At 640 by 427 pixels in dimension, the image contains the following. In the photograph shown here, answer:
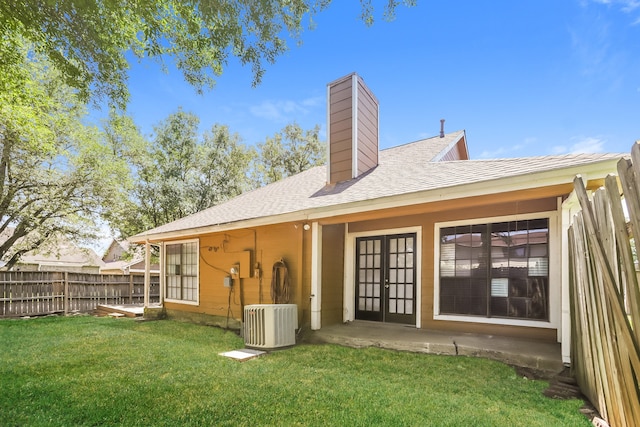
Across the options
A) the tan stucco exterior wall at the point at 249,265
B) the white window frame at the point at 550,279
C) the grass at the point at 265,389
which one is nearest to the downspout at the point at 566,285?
the grass at the point at 265,389

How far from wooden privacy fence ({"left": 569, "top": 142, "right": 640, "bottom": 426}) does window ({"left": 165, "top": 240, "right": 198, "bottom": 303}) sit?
8241 millimetres

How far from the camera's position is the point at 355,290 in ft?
23.3

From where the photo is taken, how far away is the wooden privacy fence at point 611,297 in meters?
1.79

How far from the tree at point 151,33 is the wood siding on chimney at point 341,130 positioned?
3823 millimetres

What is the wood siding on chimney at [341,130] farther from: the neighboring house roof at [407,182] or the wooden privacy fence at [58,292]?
the wooden privacy fence at [58,292]

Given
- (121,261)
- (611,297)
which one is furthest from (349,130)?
(121,261)

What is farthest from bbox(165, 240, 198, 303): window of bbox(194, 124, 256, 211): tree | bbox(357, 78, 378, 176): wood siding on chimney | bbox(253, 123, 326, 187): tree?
bbox(253, 123, 326, 187): tree

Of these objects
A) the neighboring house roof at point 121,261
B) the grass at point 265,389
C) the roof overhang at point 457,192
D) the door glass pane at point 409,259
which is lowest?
the neighboring house roof at point 121,261

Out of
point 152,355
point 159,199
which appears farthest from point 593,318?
point 159,199

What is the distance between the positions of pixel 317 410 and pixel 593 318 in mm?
2368

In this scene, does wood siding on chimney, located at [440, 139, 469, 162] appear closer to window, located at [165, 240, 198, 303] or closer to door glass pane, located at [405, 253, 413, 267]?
door glass pane, located at [405, 253, 413, 267]

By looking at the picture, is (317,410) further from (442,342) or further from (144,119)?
(144,119)

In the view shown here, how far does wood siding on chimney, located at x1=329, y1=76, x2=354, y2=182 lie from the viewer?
334 inches

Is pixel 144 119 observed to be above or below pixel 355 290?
above
